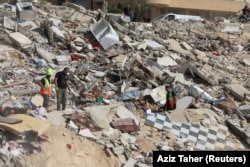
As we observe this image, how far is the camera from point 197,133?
9.55 metres

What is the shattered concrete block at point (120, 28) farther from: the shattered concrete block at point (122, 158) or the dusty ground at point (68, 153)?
the shattered concrete block at point (122, 158)

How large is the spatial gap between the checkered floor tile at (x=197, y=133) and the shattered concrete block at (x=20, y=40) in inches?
169

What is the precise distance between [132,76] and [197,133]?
8.12 feet

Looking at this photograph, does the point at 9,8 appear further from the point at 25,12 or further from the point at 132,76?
the point at 132,76

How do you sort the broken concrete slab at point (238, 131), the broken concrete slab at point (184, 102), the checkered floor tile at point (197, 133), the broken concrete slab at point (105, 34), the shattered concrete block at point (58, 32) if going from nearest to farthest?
the checkered floor tile at point (197, 133) → the broken concrete slab at point (238, 131) → the broken concrete slab at point (184, 102) → the broken concrete slab at point (105, 34) → the shattered concrete block at point (58, 32)

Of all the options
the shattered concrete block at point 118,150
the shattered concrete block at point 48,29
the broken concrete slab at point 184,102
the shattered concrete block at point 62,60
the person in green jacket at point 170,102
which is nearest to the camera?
the shattered concrete block at point 118,150

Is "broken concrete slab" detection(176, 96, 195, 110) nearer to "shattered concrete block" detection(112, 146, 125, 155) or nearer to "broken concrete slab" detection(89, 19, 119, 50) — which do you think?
"shattered concrete block" detection(112, 146, 125, 155)

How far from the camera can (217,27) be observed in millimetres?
16547

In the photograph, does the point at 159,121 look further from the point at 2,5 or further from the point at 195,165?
the point at 2,5

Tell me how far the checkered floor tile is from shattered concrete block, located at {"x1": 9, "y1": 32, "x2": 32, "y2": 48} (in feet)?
14.1

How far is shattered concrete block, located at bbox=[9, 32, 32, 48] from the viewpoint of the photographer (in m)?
12.3

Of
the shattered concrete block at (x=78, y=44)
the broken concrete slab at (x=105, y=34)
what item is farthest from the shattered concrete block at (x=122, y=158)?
the broken concrete slab at (x=105, y=34)

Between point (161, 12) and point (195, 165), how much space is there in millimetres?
20306

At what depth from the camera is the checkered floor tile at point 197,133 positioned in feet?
30.9
